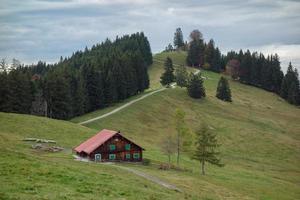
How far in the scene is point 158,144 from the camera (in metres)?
93.1

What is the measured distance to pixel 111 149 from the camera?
6944 centimetres

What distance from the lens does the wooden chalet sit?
6781 centimetres

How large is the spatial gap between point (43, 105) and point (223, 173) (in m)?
49.8

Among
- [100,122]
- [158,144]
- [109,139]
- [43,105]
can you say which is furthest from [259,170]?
[43,105]

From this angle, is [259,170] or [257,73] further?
[257,73]

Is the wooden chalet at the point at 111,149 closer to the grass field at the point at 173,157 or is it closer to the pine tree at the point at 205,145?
the grass field at the point at 173,157

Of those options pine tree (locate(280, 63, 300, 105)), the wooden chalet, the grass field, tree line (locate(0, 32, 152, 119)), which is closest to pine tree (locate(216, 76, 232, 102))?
the grass field

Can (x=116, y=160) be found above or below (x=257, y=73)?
below

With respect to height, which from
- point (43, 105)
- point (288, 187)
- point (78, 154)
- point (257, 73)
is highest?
point (257, 73)

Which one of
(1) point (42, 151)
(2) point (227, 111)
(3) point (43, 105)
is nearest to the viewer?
(1) point (42, 151)

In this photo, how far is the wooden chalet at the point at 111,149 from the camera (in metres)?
67.8

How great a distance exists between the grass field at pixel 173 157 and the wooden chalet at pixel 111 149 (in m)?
3.03

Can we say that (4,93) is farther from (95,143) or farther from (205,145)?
(205,145)

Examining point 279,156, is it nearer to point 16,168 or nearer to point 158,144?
point 158,144
